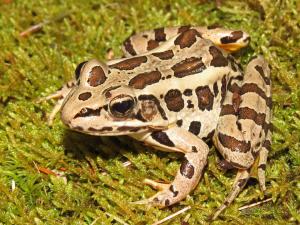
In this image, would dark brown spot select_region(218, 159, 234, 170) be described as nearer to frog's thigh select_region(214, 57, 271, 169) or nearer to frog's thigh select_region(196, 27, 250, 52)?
frog's thigh select_region(214, 57, 271, 169)

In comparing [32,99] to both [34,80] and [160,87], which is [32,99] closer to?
[34,80]

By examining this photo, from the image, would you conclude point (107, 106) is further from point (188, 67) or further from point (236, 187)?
point (236, 187)

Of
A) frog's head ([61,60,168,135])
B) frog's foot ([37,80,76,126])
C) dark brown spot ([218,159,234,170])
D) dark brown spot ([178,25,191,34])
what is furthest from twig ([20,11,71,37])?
dark brown spot ([218,159,234,170])

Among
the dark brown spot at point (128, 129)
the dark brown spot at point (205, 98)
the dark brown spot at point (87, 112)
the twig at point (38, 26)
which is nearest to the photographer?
the dark brown spot at point (87, 112)

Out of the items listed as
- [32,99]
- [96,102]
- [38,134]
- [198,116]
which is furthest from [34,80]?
[198,116]

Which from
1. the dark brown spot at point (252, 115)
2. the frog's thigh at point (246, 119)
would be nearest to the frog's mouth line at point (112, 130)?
the frog's thigh at point (246, 119)

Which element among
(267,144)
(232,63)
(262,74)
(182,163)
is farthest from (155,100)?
(262,74)

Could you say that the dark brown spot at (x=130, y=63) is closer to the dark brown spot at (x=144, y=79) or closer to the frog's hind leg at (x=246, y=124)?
the dark brown spot at (x=144, y=79)

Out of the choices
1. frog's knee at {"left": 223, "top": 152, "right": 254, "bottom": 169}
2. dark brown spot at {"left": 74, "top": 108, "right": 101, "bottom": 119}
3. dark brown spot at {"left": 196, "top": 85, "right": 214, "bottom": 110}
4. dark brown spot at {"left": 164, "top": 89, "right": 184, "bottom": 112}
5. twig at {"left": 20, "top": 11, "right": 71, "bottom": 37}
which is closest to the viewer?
dark brown spot at {"left": 74, "top": 108, "right": 101, "bottom": 119}
